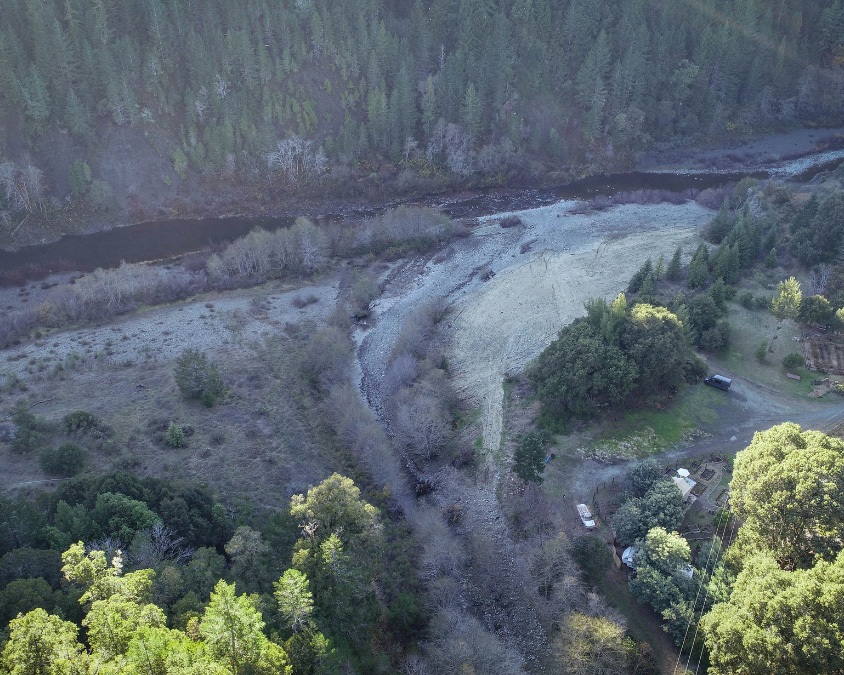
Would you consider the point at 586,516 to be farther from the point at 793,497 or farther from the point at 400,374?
the point at 400,374

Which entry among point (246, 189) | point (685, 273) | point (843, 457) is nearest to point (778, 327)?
point (685, 273)

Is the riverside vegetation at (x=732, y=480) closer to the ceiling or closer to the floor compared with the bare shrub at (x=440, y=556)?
closer to the ceiling

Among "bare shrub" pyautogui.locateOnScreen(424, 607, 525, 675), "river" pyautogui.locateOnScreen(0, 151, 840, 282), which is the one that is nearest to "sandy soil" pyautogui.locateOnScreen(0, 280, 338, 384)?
"river" pyautogui.locateOnScreen(0, 151, 840, 282)

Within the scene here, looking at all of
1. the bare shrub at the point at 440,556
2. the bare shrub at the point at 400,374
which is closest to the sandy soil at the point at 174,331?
the bare shrub at the point at 400,374

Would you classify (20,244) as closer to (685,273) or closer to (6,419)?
(6,419)

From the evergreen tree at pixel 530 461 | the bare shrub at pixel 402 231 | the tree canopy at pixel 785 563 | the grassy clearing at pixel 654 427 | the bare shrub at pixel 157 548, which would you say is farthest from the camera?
the bare shrub at pixel 402 231

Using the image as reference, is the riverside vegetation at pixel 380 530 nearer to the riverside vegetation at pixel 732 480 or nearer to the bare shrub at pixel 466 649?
the bare shrub at pixel 466 649
